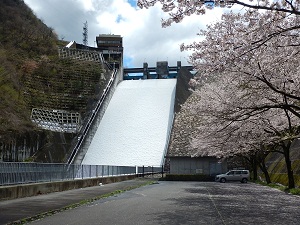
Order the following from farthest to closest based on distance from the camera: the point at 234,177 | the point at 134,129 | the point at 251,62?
the point at 134,129
the point at 234,177
the point at 251,62

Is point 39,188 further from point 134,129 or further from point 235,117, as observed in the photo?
point 134,129

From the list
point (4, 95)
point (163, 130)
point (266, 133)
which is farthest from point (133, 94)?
point (266, 133)

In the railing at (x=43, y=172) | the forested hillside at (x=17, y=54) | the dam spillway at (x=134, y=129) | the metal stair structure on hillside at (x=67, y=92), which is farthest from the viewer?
the metal stair structure on hillside at (x=67, y=92)

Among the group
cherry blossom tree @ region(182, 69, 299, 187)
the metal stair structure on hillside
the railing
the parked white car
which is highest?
the metal stair structure on hillside

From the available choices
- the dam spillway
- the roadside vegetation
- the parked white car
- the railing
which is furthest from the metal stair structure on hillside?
the roadside vegetation

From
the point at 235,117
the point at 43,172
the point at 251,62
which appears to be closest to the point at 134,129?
the point at 43,172

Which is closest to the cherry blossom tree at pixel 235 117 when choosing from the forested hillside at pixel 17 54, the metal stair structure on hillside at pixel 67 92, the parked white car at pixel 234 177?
the parked white car at pixel 234 177

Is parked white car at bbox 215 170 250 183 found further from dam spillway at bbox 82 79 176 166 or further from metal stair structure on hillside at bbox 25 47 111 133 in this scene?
metal stair structure on hillside at bbox 25 47 111 133

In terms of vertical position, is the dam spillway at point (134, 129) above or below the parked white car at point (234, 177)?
above

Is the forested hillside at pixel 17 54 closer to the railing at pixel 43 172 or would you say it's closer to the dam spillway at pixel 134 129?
the railing at pixel 43 172

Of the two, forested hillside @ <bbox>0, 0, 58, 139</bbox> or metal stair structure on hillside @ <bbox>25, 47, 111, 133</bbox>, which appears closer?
forested hillside @ <bbox>0, 0, 58, 139</bbox>

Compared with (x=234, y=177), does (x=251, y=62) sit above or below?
above

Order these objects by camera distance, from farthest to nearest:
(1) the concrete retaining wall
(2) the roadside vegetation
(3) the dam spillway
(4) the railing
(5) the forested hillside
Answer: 1. (3) the dam spillway
2. (5) the forested hillside
3. (4) the railing
4. (1) the concrete retaining wall
5. (2) the roadside vegetation

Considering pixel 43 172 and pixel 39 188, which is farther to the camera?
pixel 43 172
